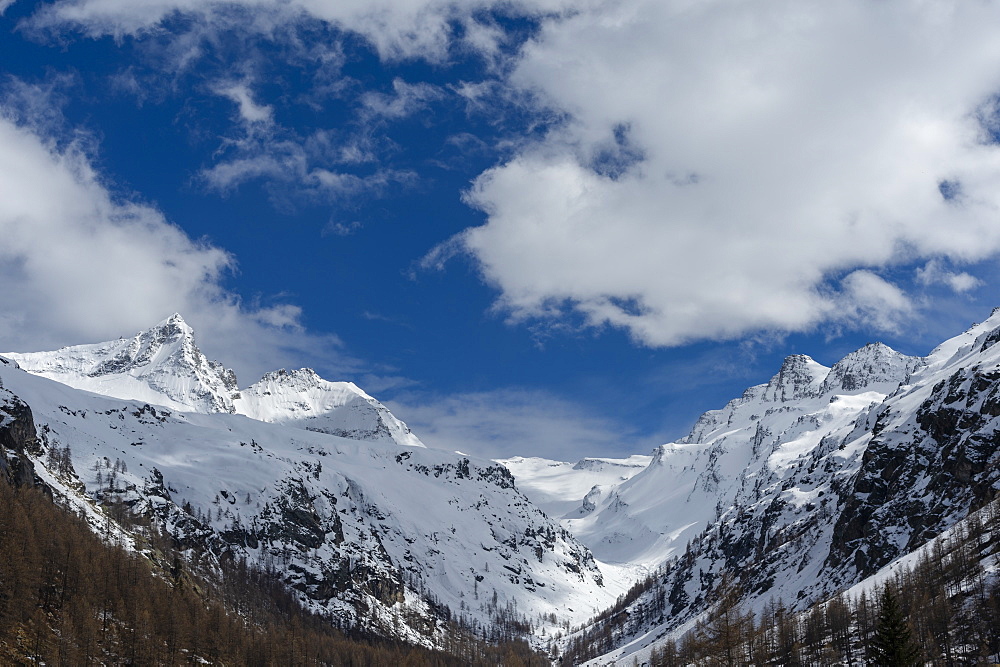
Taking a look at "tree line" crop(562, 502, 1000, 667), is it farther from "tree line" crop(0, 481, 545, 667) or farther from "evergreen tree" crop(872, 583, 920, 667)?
"tree line" crop(0, 481, 545, 667)

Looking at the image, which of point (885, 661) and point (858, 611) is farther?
point (858, 611)

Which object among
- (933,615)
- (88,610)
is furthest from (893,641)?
(88,610)

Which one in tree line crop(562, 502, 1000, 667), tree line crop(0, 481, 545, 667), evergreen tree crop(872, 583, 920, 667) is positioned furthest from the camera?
tree line crop(562, 502, 1000, 667)

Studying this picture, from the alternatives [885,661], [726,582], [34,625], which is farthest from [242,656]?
[726,582]

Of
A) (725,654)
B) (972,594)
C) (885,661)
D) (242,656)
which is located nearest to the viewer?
(725,654)

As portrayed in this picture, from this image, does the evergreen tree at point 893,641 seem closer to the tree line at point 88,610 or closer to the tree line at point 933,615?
the tree line at point 933,615

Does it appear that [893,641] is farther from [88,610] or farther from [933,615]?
[88,610]

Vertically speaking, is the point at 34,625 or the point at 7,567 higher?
the point at 7,567

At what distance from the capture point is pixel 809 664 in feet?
541

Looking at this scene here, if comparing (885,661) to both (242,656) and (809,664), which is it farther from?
(242,656)

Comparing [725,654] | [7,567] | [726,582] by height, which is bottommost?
[725,654]

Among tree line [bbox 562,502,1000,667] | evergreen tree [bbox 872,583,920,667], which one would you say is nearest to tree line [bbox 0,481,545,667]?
tree line [bbox 562,502,1000,667]

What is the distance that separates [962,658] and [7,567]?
157m

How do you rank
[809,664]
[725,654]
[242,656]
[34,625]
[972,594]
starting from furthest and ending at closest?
[242,656] → [809,664] → [972,594] → [34,625] → [725,654]
